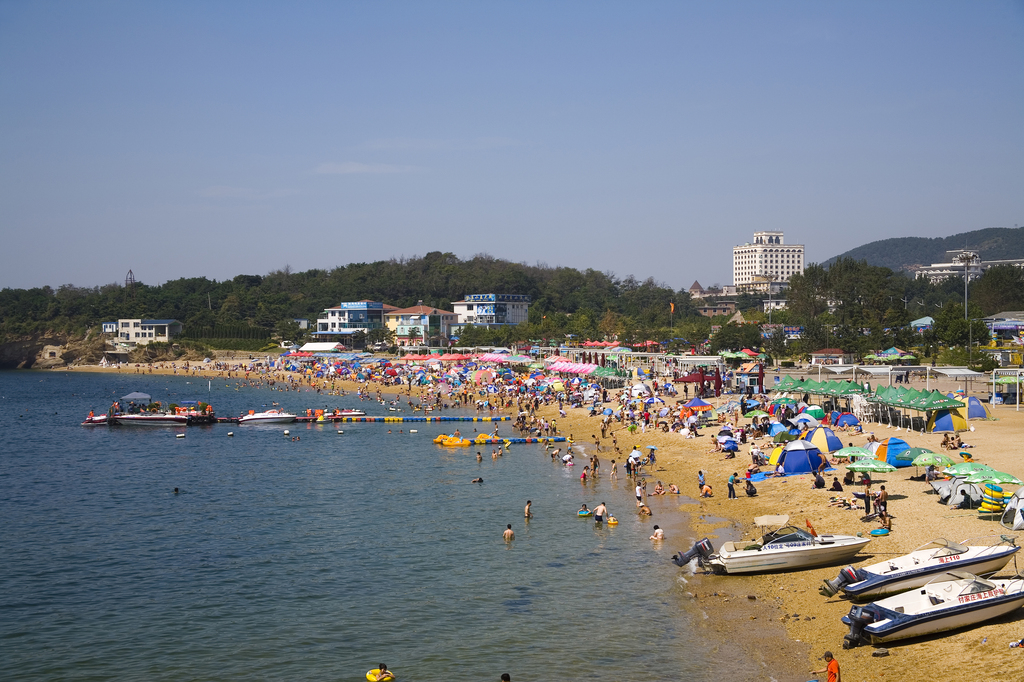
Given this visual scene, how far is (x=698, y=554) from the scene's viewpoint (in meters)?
19.4

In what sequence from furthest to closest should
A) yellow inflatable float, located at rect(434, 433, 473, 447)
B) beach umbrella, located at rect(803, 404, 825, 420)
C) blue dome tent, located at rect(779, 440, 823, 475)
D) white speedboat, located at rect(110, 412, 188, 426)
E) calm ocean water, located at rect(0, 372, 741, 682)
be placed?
white speedboat, located at rect(110, 412, 188, 426) < yellow inflatable float, located at rect(434, 433, 473, 447) < beach umbrella, located at rect(803, 404, 825, 420) < blue dome tent, located at rect(779, 440, 823, 475) < calm ocean water, located at rect(0, 372, 741, 682)

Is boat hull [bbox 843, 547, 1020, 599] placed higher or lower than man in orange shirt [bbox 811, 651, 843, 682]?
higher

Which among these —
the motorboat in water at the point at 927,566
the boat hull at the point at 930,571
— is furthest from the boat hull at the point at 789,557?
the boat hull at the point at 930,571

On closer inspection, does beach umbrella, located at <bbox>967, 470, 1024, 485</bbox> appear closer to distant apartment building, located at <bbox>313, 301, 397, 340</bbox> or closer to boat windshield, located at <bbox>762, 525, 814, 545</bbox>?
boat windshield, located at <bbox>762, 525, 814, 545</bbox>

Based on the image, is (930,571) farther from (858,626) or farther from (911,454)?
(911,454)

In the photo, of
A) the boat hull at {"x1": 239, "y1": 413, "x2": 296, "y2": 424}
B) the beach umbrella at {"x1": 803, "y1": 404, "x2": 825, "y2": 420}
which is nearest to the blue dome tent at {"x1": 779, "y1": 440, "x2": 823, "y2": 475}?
the beach umbrella at {"x1": 803, "y1": 404, "x2": 825, "y2": 420}

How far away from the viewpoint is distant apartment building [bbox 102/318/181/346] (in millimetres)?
119250

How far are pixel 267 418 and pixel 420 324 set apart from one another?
229 feet

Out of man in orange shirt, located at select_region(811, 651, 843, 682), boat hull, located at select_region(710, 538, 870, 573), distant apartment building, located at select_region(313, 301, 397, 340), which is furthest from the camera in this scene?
distant apartment building, located at select_region(313, 301, 397, 340)

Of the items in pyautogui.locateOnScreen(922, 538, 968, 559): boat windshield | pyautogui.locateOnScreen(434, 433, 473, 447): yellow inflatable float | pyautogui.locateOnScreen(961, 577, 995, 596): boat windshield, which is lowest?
pyautogui.locateOnScreen(434, 433, 473, 447): yellow inflatable float

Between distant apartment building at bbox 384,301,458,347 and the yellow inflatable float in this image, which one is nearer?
the yellow inflatable float

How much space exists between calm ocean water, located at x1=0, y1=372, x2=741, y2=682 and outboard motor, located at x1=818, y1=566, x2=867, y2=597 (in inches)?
117

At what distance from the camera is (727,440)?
105ft

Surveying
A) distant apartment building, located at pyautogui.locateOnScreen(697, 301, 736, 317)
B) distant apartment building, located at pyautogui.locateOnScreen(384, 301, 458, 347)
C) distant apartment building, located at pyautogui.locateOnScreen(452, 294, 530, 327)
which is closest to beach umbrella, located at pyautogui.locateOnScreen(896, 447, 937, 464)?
distant apartment building, located at pyautogui.locateOnScreen(384, 301, 458, 347)
